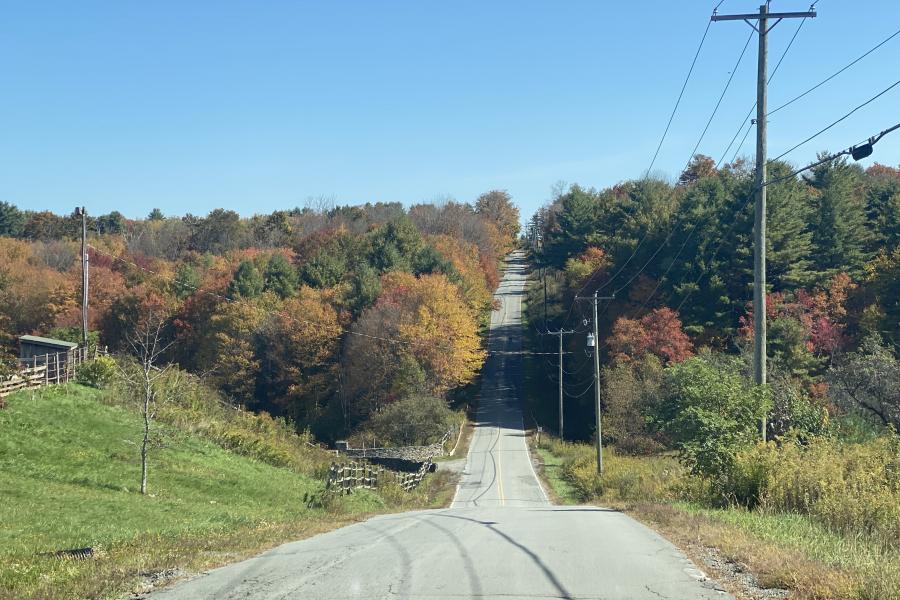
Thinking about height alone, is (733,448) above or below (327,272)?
below

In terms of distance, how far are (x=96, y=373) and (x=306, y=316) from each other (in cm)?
3471

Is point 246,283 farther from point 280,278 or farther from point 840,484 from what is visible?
point 840,484

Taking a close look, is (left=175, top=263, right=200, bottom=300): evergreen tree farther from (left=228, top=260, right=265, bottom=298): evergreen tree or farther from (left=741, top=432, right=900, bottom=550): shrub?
(left=741, top=432, right=900, bottom=550): shrub

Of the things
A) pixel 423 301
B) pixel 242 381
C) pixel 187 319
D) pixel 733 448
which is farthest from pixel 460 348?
pixel 733 448

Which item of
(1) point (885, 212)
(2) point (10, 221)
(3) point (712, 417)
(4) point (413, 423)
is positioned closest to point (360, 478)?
(3) point (712, 417)

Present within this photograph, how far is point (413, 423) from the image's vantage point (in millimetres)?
58469

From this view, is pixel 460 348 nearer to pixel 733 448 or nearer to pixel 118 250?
pixel 733 448

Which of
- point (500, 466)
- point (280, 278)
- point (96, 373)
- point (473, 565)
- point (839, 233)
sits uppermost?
point (839, 233)

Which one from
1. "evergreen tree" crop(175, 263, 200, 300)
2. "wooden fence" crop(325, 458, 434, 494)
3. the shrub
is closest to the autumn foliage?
"wooden fence" crop(325, 458, 434, 494)

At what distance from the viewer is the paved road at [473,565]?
8.18m

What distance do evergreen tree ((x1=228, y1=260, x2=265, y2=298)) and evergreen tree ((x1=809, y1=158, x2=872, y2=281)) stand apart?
48.7 m

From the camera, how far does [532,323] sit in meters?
98.8

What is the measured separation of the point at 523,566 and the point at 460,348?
189ft

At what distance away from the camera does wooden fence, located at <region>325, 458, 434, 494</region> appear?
1141 inches
